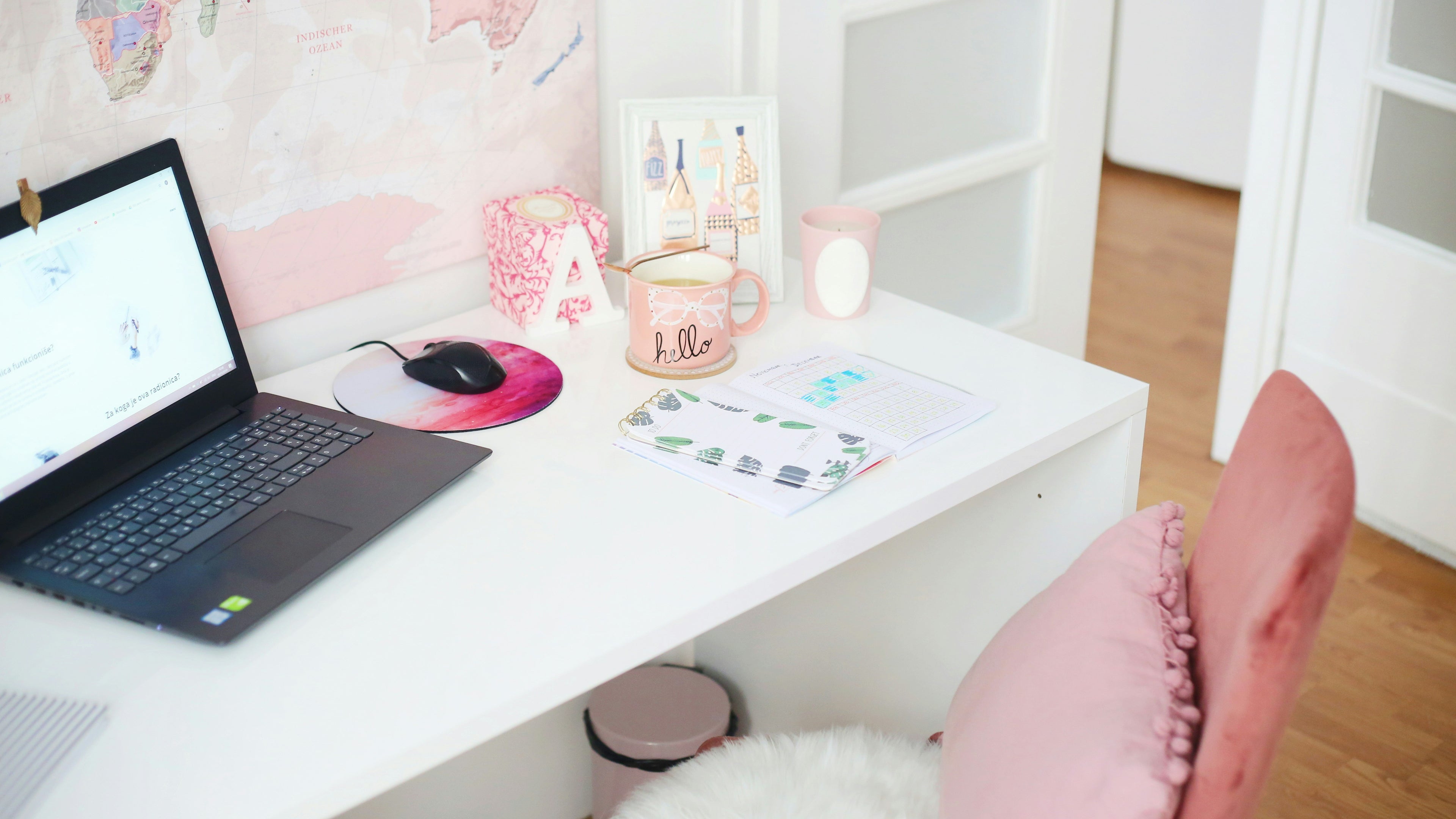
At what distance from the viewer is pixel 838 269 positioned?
127 cm

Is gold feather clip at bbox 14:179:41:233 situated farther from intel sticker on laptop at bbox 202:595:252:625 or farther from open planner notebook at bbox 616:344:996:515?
open planner notebook at bbox 616:344:996:515

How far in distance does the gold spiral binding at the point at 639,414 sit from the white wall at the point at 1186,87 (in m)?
3.25

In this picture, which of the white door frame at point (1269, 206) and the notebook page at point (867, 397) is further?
the white door frame at point (1269, 206)

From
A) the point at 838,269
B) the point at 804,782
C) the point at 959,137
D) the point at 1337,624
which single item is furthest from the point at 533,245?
the point at 1337,624

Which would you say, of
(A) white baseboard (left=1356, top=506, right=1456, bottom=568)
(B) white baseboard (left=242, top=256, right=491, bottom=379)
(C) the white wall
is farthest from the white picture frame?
(C) the white wall

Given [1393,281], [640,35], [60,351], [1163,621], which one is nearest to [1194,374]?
[1393,281]

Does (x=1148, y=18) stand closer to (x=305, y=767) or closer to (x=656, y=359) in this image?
(x=656, y=359)

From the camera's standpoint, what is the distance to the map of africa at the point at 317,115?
0.97 meters

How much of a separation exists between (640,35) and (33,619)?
87 cm

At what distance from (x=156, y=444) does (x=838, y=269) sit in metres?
0.67

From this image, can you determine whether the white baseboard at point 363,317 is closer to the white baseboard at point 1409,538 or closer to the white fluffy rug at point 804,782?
the white fluffy rug at point 804,782

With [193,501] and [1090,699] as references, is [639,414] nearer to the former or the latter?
[193,501]

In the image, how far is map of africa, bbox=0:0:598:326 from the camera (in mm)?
970

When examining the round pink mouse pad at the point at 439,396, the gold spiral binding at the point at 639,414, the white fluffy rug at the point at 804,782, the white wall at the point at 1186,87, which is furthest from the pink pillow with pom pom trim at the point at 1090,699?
the white wall at the point at 1186,87
